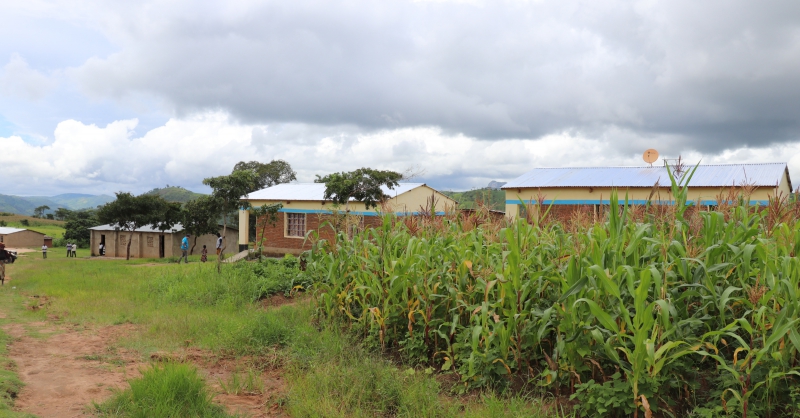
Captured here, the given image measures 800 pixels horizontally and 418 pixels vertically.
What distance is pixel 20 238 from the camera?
45.0 m

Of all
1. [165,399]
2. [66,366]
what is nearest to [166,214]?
[66,366]

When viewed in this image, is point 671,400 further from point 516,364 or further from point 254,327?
point 254,327

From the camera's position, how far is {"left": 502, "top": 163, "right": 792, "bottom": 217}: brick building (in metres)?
18.9

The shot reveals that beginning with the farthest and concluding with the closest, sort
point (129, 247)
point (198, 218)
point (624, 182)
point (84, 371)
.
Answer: point (129, 247), point (198, 218), point (624, 182), point (84, 371)

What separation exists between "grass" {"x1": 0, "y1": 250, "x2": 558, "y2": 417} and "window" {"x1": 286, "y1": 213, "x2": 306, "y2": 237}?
13.4m

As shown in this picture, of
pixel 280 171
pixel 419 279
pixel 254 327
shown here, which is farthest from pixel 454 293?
pixel 280 171

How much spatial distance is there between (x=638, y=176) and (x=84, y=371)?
20.4 meters

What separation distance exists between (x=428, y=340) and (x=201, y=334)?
354cm

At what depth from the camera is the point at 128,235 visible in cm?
3450

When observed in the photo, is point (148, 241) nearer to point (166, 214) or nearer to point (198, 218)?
point (166, 214)

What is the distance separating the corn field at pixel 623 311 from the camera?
3.72 meters

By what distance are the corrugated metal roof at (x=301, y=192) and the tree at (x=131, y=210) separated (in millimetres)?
7072

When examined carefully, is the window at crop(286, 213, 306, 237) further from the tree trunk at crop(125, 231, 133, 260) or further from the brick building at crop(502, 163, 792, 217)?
the tree trunk at crop(125, 231, 133, 260)

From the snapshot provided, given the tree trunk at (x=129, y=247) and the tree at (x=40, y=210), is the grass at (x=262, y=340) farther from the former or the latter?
the tree at (x=40, y=210)
